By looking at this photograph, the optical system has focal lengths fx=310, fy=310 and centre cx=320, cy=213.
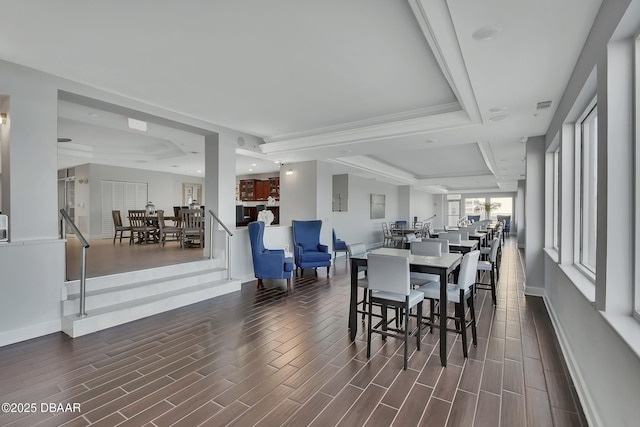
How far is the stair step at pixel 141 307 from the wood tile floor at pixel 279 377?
0.12 m

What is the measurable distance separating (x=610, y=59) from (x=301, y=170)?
5.82 metres

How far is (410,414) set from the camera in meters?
1.99

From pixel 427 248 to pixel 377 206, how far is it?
26.1 feet

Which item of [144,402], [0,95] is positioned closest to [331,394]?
[144,402]

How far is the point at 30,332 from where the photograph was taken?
311 centimetres

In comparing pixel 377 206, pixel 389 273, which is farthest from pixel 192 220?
pixel 377 206

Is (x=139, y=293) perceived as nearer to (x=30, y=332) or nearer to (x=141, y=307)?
(x=141, y=307)

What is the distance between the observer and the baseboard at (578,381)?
188 centimetres

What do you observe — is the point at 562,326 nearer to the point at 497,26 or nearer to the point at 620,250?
the point at 620,250

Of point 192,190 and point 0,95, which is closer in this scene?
point 0,95

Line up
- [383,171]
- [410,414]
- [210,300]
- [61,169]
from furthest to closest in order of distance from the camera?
1. [61,169]
2. [383,171]
3. [210,300]
4. [410,414]

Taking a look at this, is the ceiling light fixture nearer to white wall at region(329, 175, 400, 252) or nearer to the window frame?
white wall at region(329, 175, 400, 252)

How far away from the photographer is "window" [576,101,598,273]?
2789mm

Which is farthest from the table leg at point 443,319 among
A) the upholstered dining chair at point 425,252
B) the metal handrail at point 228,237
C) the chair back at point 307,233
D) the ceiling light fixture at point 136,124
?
the ceiling light fixture at point 136,124
